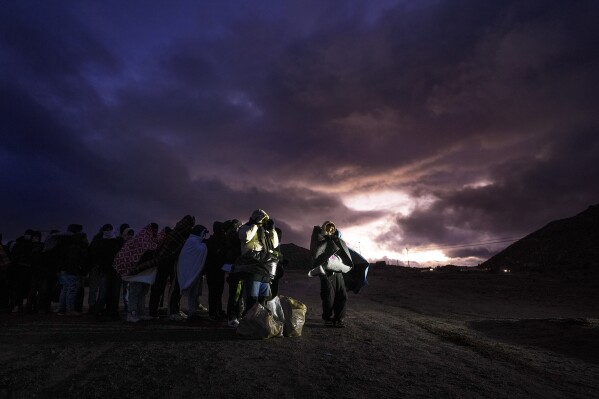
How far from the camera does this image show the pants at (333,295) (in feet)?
23.3

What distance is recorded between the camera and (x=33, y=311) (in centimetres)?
901

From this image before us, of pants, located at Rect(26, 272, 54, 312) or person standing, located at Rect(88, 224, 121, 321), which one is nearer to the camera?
person standing, located at Rect(88, 224, 121, 321)

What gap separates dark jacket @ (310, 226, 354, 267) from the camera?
23.5 feet

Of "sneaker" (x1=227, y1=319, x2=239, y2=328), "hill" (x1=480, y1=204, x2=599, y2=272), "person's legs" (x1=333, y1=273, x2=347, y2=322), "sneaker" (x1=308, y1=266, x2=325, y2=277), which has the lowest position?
"sneaker" (x1=227, y1=319, x2=239, y2=328)

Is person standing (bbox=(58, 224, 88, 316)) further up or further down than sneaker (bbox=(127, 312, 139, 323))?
further up

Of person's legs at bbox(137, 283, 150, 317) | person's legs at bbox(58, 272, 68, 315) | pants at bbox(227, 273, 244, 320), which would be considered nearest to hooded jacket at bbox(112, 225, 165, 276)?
person's legs at bbox(137, 283, 150, 317)

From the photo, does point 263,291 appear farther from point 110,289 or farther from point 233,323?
point 110,289

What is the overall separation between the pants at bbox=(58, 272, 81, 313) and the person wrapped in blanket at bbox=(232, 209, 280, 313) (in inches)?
180

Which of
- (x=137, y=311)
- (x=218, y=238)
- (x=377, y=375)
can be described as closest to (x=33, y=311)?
(x=137, y=311)

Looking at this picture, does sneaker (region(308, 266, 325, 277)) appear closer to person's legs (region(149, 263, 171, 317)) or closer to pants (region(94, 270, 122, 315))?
person's legs (region(149, 263, 171, 317))

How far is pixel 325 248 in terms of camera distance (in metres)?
7.27

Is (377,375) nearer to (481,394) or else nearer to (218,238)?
(481,394)

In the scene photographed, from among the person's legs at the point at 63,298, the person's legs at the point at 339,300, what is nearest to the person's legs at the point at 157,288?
the person's legs at the point at 63,298

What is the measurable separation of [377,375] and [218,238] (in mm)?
5068
